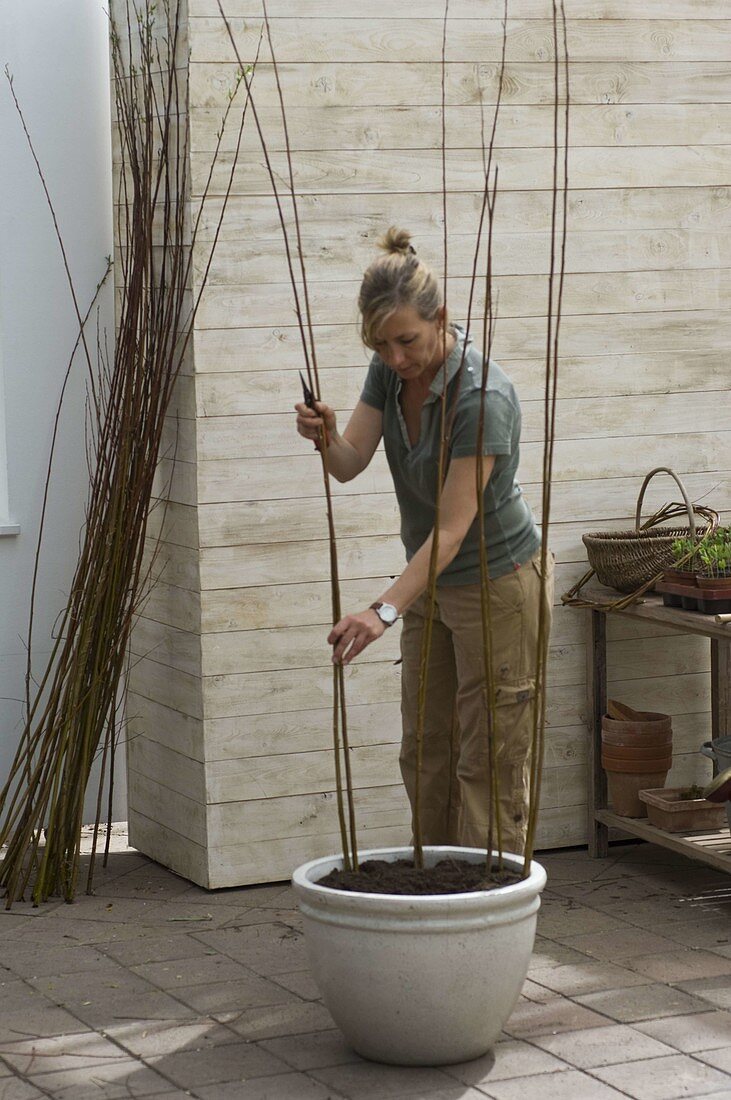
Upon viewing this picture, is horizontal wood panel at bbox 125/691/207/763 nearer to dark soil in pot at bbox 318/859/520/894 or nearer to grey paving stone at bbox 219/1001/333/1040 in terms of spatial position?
grey paving stone at bbox 219/1001/333/1040

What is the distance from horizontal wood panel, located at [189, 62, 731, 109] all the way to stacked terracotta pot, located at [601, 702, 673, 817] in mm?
1703

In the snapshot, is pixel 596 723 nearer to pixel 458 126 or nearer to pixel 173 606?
pixel 173 606

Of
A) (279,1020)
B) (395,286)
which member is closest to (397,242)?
(395,286)

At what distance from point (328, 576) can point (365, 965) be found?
1.49 meters

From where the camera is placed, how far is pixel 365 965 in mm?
2734

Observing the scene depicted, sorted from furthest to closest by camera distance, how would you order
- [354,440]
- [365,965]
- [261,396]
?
[261,396] → [354,440] → [365,965]

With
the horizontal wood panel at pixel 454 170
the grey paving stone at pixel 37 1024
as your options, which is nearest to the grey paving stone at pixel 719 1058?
the grey paving stone at pixel 37 1024

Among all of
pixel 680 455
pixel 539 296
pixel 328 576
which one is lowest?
pixel 328 576

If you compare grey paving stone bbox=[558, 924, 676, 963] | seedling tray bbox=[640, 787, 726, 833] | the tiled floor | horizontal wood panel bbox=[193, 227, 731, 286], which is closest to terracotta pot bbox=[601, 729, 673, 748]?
seedling tray bbox=[640, 787, 726, 833]

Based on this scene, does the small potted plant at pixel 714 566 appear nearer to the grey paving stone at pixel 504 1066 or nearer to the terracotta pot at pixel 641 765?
the terracotta pot at pixel 641 765

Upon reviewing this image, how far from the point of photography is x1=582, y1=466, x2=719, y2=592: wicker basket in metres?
4.04

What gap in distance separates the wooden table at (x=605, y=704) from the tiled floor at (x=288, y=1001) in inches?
5.2

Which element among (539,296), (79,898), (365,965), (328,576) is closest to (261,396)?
(328,576)

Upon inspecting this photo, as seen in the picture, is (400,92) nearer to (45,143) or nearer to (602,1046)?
(45,143)
